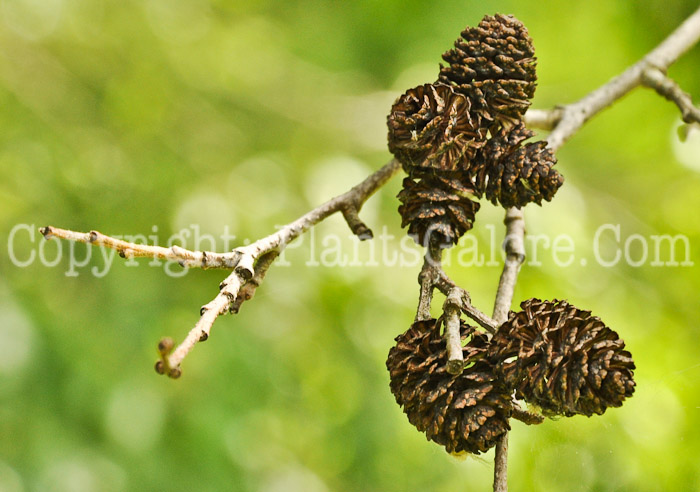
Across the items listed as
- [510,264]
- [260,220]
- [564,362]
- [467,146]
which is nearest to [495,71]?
[467,146]

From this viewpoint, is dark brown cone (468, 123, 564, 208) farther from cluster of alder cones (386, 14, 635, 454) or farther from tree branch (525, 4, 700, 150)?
tree branch (525, 4, 700, 150)

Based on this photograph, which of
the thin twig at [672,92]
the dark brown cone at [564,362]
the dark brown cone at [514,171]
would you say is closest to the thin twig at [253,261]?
the dark brown cone at [514,171]

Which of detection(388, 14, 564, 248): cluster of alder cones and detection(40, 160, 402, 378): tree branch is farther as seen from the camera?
detection(388, 14, 564, 248): cluster of alder cones

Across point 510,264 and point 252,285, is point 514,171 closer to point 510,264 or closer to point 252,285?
point 510,264

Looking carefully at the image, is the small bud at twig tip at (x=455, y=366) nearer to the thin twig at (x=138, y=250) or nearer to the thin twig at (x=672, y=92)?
the thin twig at (x=138, y=250)

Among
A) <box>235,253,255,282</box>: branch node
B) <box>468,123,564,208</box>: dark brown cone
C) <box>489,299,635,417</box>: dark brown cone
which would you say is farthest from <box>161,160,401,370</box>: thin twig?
<box>489,299,635,417</box>: dark brown cone

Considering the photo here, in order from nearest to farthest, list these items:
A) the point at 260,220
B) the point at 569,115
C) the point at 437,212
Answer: the point at 437,212 → the point at 569,115 → the point at 260,220

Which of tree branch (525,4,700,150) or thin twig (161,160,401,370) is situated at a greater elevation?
tree branch (525,4,700,150)
